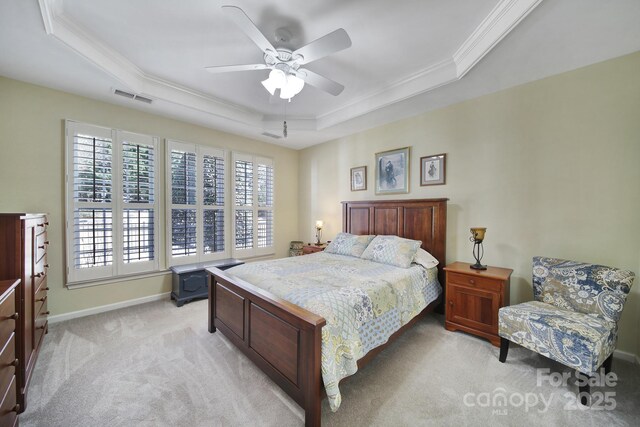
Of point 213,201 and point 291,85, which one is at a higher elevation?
point 291,85

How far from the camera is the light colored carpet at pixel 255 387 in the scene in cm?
163

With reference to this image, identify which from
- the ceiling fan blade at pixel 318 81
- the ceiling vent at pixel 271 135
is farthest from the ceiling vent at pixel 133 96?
the ceiling fan blade at pixel 318 81

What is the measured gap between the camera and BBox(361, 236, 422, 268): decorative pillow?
2.97 m

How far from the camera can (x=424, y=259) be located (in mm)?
3049

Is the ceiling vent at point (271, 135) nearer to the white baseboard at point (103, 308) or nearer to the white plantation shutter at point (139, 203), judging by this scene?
the white plantation shutter at point (139, 203)

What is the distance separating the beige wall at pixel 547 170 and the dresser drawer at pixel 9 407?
13.0ft

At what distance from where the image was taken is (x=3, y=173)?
265 cm

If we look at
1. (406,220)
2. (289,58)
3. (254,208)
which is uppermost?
(289,58)

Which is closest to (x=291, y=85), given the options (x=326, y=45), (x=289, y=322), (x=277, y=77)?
(x=277, y=77)

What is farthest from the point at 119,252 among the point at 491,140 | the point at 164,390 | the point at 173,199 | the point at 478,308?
the point at 491,140

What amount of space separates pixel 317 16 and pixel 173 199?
10.4 ft

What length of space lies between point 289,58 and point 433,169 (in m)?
2.38

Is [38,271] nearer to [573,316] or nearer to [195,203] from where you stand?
[195,203]

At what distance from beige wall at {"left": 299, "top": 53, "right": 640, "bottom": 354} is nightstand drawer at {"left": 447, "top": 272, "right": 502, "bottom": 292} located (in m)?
0.58
